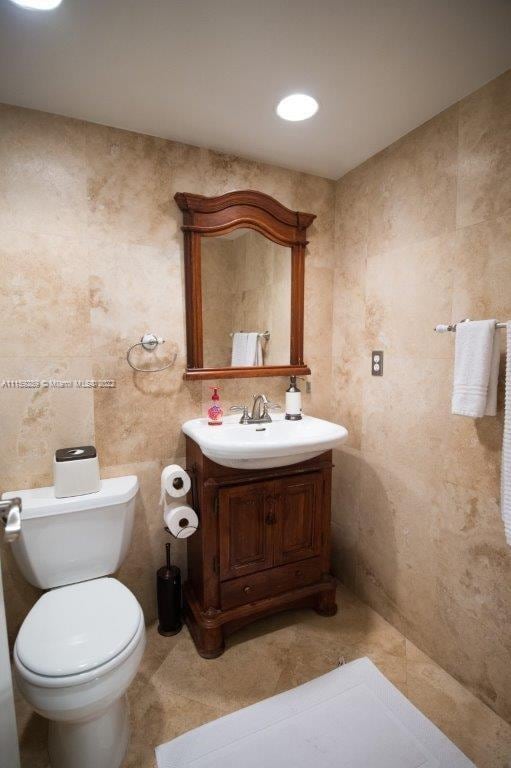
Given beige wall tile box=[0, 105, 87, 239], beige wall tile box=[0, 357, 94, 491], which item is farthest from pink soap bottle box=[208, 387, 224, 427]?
beige wall tile box=[0, 105, 87, 239]

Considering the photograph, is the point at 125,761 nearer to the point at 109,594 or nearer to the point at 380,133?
the point at 109,594

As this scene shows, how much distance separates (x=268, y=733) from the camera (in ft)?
4.32

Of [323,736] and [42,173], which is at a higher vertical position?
[42,173]

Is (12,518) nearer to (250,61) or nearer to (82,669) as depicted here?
(82,669)

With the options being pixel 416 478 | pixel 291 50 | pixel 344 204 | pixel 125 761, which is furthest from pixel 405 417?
pixel 125 761

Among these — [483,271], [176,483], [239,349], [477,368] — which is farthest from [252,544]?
[483,271]

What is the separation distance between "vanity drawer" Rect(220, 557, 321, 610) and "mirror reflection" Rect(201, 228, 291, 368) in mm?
1028

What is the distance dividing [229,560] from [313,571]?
0.47 metres

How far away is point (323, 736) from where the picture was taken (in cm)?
131

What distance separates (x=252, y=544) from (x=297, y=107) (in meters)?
1.89

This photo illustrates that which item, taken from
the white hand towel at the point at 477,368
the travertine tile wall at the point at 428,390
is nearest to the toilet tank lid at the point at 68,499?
the travertine tile wall at the point at 428,390

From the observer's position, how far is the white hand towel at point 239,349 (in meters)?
1.92

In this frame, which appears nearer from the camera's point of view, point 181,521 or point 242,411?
point 181,521

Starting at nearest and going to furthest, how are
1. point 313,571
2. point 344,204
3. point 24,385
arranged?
1. point 24,385
2. point 313,571
3. point 344,204
